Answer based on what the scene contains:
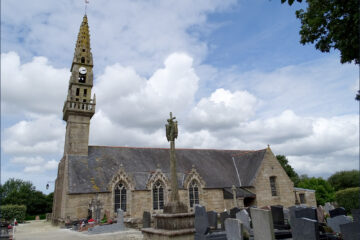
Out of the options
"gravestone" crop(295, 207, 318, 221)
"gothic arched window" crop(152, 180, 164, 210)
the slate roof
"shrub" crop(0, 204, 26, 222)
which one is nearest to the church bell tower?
the slate roof

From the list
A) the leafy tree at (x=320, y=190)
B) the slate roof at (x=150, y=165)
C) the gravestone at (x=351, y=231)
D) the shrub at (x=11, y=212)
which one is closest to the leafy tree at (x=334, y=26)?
the gravestone at (x=351, y=231)

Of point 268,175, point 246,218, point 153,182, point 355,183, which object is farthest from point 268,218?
point 355,183

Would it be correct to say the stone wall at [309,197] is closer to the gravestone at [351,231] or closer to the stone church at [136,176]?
the stone church at [136,176]

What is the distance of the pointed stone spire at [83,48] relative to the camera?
30.2 meters

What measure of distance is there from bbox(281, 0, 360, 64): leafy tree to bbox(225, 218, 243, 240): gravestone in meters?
6.71

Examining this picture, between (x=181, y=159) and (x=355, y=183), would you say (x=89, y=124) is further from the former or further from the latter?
(x=355, y=183)

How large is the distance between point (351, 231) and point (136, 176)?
20.5m

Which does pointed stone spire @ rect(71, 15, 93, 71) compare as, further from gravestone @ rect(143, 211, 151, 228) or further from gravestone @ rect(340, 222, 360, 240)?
gravestone @ rect(340, 222, 360, 240)

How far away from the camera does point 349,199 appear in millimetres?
24734

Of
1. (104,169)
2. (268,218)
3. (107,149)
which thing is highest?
(107,149)

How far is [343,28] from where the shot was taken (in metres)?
7.87

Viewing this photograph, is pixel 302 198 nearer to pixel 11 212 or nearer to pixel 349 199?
pixel 349 199

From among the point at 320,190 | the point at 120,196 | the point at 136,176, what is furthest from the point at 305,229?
the point at 320,190

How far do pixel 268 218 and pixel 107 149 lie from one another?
2360 cm
